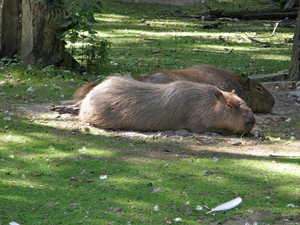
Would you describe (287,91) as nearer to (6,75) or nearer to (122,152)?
(122,152)

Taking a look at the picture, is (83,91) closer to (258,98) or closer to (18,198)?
(18,198)

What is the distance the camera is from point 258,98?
6.22 m

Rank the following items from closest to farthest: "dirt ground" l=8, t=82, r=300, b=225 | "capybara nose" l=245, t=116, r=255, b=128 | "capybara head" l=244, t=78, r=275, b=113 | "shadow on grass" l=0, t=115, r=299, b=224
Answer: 1. "shadow on grass" l=0, t=115, r=299, b=224
2. "dirt ground" l=8, t=82, r=300, b=225
3. "capybara nose" l=245, t=116, r=255, b=128
4. "capybara head" l=244, t=78, r=275, b=113

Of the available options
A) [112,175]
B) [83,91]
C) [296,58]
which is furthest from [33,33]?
[296,58]

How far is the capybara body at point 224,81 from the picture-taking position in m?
5.89

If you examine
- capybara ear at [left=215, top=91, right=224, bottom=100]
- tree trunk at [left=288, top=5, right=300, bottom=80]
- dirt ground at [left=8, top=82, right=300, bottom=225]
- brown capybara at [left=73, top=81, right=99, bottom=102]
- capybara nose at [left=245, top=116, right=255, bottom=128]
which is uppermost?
tree trunk at [left=288, top=5, right=300, bottom=80]

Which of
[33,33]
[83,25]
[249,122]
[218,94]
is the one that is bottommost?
[249,122]

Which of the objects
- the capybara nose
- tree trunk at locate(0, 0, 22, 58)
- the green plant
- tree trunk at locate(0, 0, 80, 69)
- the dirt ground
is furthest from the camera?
tree trunk at locate(0, 0, 22, 58)

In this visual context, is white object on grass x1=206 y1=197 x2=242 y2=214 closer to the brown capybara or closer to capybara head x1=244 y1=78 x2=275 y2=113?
the brown capybara

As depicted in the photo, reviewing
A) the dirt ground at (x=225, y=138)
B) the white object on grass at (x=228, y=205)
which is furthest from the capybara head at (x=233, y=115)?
the white object on grass at (x=228, y=205)

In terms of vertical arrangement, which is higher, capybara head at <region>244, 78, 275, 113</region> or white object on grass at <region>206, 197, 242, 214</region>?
capybara head at <region>244, 78, 275, 113</region>

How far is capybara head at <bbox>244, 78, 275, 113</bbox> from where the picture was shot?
6.21 m

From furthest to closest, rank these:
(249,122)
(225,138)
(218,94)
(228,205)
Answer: (218,94), (249,122), (225,138), (228,205)

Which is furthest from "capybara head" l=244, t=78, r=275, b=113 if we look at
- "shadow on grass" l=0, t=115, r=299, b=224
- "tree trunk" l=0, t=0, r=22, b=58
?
"tree trunk" l=0, t=0, r=22, b=58
